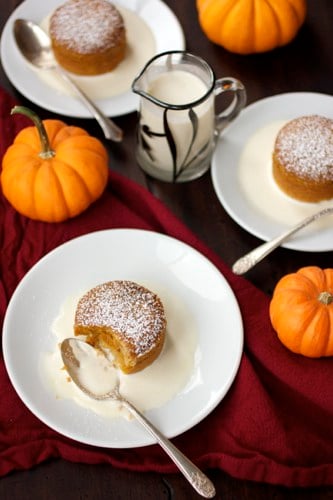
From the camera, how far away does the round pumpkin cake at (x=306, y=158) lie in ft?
5.18

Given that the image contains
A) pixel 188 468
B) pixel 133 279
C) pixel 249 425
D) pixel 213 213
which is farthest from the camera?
pixel 213 213

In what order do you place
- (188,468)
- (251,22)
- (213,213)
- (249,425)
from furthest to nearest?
(251,22) < (213,213) < (249,425) < (188,468)

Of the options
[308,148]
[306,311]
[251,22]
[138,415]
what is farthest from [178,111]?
[138,415]

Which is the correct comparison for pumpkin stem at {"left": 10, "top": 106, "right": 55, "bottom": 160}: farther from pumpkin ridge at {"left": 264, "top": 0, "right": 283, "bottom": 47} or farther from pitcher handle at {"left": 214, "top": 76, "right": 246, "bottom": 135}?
pumpkin ridge at {"left": 264, "top": 0, "right": 283, "bottom": 47}

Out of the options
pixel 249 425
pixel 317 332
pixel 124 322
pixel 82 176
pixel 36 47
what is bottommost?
pixel 249 425

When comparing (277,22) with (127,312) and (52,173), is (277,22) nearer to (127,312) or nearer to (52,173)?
(52,173)

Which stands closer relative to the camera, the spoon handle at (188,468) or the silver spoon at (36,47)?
the spoon handle at (188,468)

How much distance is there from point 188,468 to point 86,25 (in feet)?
3.39

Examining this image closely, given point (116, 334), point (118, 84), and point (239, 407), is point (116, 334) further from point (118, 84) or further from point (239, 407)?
point (118, 84)

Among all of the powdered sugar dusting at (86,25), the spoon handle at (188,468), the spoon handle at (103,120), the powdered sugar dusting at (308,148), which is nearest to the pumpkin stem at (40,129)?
the spoon handle at (103,120)

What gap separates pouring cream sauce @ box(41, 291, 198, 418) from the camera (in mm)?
1395

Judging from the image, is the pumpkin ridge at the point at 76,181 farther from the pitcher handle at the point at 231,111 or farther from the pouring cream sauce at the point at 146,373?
the pitcher handle at the point at 231,111

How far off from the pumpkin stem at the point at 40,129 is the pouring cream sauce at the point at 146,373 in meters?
0.32

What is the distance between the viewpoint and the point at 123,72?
5.97 ft
